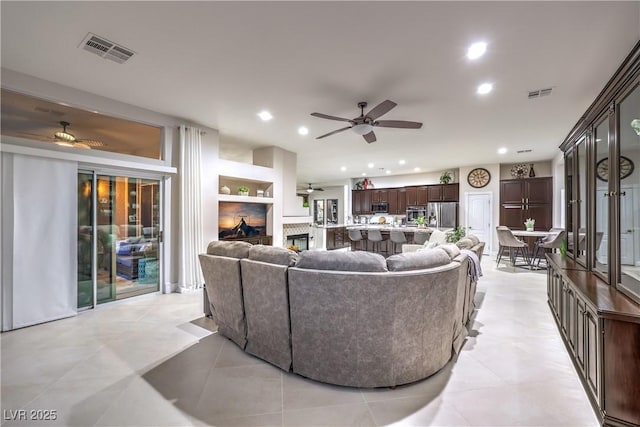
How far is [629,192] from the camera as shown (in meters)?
2.05

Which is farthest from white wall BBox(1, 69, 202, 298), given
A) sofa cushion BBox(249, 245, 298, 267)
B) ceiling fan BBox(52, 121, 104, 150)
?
sofa cushion BBox(249, 245, 298, 267)

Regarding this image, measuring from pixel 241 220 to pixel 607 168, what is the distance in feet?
18.4

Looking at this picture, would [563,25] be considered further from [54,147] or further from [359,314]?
[54,147]

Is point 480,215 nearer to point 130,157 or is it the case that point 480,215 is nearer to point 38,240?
point 130,157

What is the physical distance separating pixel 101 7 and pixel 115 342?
298 centimetres

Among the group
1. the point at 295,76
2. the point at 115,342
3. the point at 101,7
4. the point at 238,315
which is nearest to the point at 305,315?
the point at 238,315

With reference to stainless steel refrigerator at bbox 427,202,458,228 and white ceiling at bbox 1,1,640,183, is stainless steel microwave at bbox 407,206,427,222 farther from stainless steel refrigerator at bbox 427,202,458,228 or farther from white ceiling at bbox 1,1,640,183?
white ceiling at bbox 1,1,640,183

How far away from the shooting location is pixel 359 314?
1939 mm

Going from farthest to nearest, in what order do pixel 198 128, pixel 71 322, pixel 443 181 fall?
pixel 443 181, pixel 198 128, pixel 71 322

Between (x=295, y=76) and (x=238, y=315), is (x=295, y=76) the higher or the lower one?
the higher one

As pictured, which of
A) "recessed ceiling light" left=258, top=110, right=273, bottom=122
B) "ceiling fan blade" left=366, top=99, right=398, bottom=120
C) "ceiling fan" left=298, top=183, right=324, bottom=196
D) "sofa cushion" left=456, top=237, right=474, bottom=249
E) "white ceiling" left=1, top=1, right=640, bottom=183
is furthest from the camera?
"ceiling fan" left=298, top=183, right=324, bottom=196

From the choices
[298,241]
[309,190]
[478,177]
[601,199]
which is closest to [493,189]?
[478,177]

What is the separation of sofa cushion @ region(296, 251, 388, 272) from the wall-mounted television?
3.83 meters

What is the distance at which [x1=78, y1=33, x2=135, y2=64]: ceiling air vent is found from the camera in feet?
7.86
